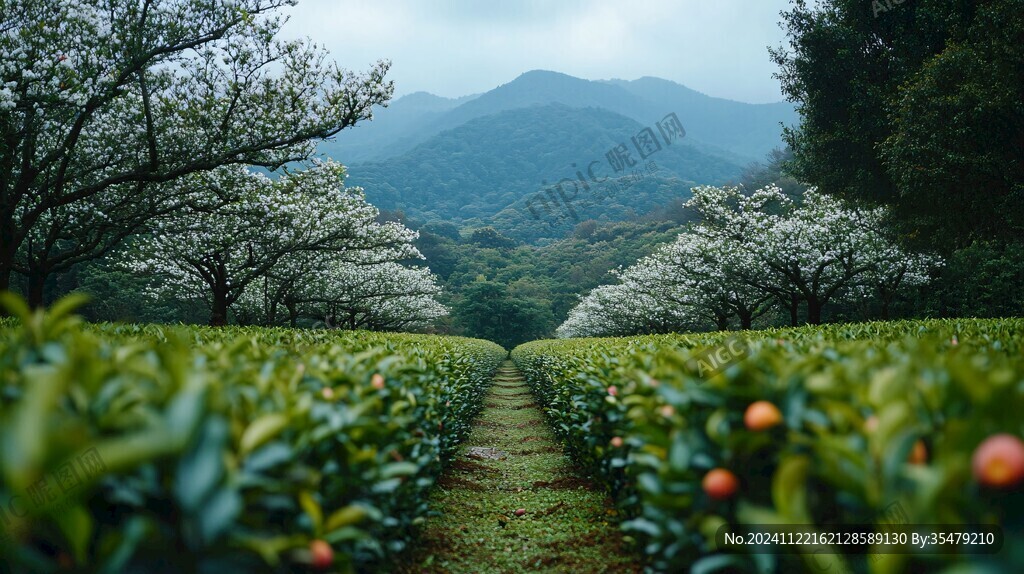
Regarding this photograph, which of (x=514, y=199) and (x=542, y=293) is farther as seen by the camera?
(x=514, y=199)

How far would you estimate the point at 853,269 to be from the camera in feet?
65.3

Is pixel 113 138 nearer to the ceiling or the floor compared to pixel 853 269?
nearer to the ceiling

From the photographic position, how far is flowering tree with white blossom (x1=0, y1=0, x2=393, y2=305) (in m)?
8.39

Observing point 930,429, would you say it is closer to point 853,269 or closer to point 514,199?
point 853,269

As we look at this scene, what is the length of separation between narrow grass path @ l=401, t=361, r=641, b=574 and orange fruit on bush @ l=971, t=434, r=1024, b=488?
312 centimetres

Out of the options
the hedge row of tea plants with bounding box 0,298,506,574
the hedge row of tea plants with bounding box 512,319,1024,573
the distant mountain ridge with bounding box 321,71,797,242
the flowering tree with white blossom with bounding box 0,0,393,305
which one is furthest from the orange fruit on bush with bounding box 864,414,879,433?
Result: the distant mountain ridge with bounding box 321,71,797,242

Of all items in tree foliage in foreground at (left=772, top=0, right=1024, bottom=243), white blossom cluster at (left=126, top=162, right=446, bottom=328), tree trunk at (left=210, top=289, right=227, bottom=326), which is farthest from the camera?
tree trunk at (left=210, top=289, right=227, bottom=326)

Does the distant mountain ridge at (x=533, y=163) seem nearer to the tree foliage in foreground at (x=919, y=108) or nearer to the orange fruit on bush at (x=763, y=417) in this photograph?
the tree foliage in foreground at (x=919, y=108)

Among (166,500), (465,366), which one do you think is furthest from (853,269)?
(166,500)

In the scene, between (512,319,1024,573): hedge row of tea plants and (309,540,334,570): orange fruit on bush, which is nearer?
(512,319,1024,573): hedge row of tea plants

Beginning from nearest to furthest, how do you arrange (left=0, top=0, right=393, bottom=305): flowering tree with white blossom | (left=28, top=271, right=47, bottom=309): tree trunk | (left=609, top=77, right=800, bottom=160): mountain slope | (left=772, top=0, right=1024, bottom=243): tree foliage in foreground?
(left=0, top=0, right=393, bottom=305): flowering tree with white blossom, (left=772, top=0, right=1024, bottom=243): tree foliage in foreground, (left=28, top=271, right=47, bottom=309): tree trunk, (left=609, top=77, right=800, bottom=160): mountain slope

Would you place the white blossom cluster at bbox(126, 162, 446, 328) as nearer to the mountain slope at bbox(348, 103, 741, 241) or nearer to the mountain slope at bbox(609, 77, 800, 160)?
the mountain slope at bbox(348, 103, 741, 241)

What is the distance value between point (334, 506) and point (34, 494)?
1.22 m

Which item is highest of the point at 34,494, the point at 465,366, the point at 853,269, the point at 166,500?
the point at 34,494
